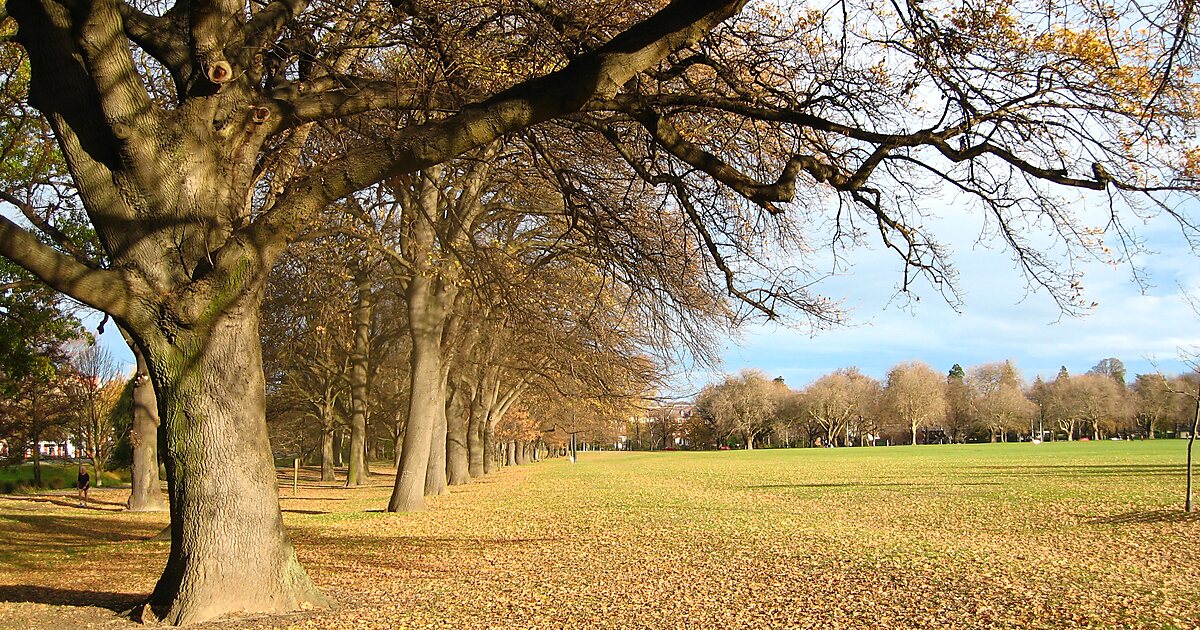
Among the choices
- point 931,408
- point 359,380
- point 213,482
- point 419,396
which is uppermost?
point 359,380

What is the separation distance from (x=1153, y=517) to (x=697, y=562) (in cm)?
1055

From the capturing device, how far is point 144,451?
2089 cm

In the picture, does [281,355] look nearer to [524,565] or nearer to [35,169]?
[35,169]

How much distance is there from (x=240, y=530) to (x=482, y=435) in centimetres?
3078

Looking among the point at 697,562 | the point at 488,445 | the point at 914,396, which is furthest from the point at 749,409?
the point at 697,562

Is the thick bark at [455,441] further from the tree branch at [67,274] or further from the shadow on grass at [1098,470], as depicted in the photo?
the tree branch at [67,274]

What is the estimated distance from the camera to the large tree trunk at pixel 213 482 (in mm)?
6688

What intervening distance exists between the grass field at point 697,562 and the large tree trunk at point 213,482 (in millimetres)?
423

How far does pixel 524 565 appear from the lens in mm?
10891

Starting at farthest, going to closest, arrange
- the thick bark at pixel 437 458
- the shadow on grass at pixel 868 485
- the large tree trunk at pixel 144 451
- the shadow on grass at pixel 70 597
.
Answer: the shadow on grass at pixel 868 485 → the thick bark at pixel 437 458 → the large tree trunk at pixel 144 451 → the shadow on grass at pixel 70 597

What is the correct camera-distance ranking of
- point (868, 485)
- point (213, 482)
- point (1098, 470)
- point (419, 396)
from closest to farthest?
point (213, 482) < point (419, 396) < point (868, 485) < point (1098, 470)

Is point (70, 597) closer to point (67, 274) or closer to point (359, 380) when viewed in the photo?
point (67, 274)

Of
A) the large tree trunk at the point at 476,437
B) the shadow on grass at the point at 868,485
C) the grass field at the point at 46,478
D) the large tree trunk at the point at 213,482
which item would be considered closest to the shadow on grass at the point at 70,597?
the large tree trunk at the point at 213,482

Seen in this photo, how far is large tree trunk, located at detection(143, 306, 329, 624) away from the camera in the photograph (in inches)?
263
